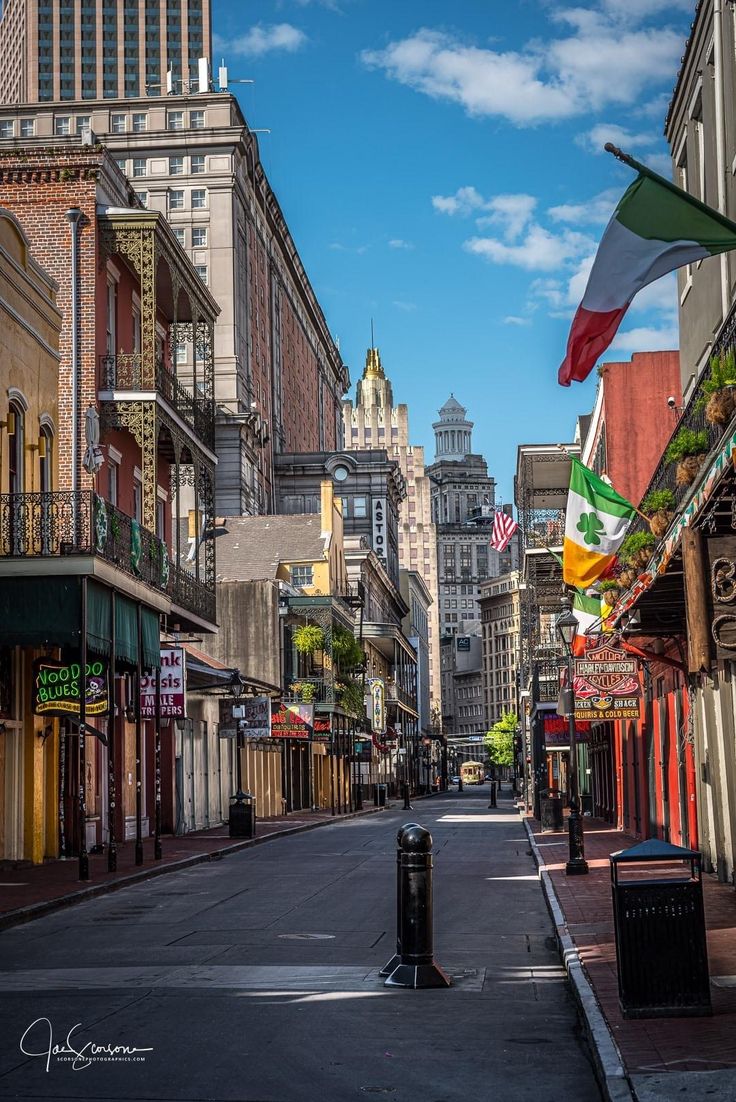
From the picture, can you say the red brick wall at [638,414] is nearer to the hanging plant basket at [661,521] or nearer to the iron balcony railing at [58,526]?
the iron balcony railing at [58,526]

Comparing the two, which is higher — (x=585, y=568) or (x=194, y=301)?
(x=194, y=301)

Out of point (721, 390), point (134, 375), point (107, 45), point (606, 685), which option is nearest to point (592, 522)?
point (606, 685)

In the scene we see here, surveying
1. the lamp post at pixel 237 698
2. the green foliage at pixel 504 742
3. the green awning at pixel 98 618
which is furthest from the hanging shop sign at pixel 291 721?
the green foliage at pixel 504 742

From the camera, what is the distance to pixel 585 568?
22.4 m

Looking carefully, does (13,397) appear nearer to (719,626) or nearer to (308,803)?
(719,626)

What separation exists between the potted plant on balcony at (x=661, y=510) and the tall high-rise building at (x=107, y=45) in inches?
5232

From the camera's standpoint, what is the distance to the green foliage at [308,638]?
60156 millimetres

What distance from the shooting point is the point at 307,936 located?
15.5m

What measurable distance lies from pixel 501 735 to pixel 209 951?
163 metres

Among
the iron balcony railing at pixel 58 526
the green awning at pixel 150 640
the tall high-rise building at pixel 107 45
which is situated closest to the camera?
the iron balcony railing at pixel 58 526

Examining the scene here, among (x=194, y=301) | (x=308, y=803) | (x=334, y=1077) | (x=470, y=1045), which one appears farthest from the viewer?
(x=308, y=803)

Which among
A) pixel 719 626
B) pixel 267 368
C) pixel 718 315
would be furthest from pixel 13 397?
pixel 267 368

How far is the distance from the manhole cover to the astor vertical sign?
98120mm

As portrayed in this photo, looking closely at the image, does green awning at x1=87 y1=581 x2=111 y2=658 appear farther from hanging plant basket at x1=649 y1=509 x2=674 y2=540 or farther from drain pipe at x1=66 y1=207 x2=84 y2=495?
hanging plant basket at x1=649 y1=509 x2=674 y2=540
